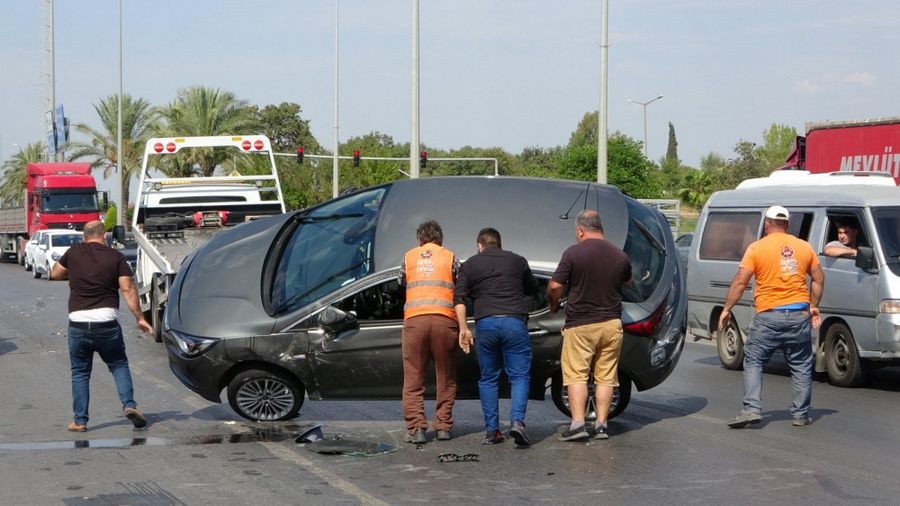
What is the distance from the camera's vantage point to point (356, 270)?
10.4 metres

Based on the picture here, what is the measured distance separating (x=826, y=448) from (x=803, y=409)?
105 centimetres

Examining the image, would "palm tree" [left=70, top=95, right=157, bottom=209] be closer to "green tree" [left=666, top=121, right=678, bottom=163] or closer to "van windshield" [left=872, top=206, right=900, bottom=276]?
"van windshield" [left=872, top=206, right=900, bottom=276]

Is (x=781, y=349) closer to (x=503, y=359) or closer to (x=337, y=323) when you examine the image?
(x=503, y=359)

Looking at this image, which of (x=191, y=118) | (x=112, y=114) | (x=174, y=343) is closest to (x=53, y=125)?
(x=112, y=114)

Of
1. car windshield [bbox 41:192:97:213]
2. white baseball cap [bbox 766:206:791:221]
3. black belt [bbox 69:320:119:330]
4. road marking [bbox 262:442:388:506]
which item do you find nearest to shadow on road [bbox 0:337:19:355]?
black belt [bbox 69:320:119:330]

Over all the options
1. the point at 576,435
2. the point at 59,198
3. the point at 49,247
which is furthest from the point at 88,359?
the point at 59,198

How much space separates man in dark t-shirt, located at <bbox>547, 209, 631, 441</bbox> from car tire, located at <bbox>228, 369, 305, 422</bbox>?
2280 mm

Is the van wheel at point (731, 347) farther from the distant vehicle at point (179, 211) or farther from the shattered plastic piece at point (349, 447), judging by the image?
the distant vehicle at point (179, 211)

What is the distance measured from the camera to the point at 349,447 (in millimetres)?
9039

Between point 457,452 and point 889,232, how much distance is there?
19.5 ft

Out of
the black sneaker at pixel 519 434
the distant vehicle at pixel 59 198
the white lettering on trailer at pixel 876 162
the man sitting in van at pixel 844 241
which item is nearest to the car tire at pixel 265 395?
the black sneaker at pixel 519 434

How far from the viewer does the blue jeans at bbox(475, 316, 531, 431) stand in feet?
30.1

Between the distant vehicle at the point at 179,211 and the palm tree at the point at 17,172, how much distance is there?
51.8 m

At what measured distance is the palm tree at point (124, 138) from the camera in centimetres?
5828
